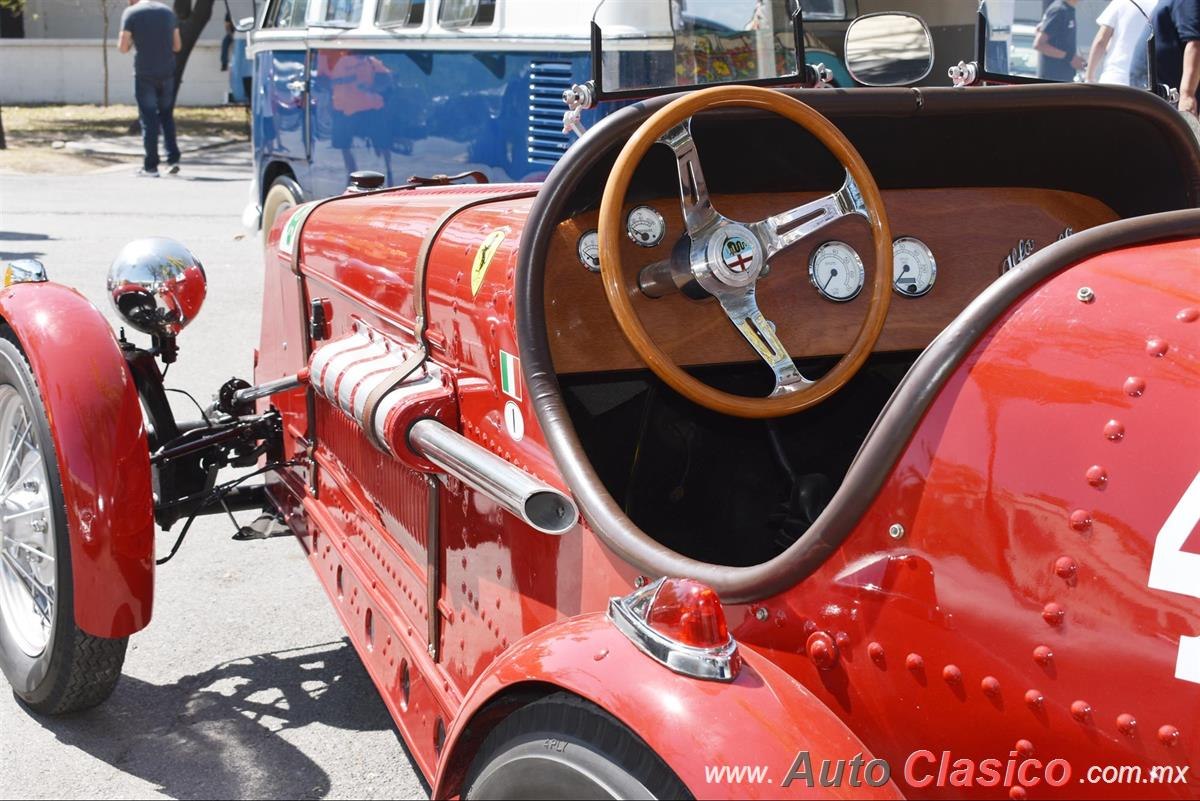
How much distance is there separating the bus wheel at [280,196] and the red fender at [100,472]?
17.5 ft

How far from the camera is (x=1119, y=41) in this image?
9.30 ft

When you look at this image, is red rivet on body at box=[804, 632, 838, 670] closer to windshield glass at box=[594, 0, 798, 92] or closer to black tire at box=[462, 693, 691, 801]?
black tire at box=[462, 693, 691, 801]

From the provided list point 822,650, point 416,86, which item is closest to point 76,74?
point 416,86

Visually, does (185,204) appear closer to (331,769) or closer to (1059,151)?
(331,769)

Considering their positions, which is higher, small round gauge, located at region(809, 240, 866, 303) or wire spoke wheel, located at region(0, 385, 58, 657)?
small round gauge, located at region(809, 240, 866, 303)

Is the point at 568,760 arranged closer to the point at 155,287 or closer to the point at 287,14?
the point at 155,287

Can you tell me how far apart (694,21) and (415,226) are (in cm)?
78

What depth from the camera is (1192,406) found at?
129cm

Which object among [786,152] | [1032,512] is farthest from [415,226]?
[1032,512]

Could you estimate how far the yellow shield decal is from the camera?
2240 millimetres

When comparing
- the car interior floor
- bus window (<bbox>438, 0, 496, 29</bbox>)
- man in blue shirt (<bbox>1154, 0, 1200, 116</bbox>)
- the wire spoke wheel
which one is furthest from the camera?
bus window (<bbox>438, 0, 496, 29</bbox>)

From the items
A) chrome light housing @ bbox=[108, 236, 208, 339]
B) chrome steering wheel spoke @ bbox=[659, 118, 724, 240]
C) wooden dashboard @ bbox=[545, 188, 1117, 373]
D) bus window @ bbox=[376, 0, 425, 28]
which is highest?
bus window @ bbox=[376, 0, 425, 28]

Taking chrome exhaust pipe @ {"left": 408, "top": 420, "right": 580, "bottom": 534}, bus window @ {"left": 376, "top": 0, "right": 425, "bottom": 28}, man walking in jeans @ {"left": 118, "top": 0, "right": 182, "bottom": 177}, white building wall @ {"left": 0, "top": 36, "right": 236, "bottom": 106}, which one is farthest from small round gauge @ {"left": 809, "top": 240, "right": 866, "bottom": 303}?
white building wall @ {"left": 0, "top": 36, "right": 236, "bottom": 106}

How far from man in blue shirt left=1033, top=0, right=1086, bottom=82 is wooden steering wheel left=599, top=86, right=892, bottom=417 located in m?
1.10
